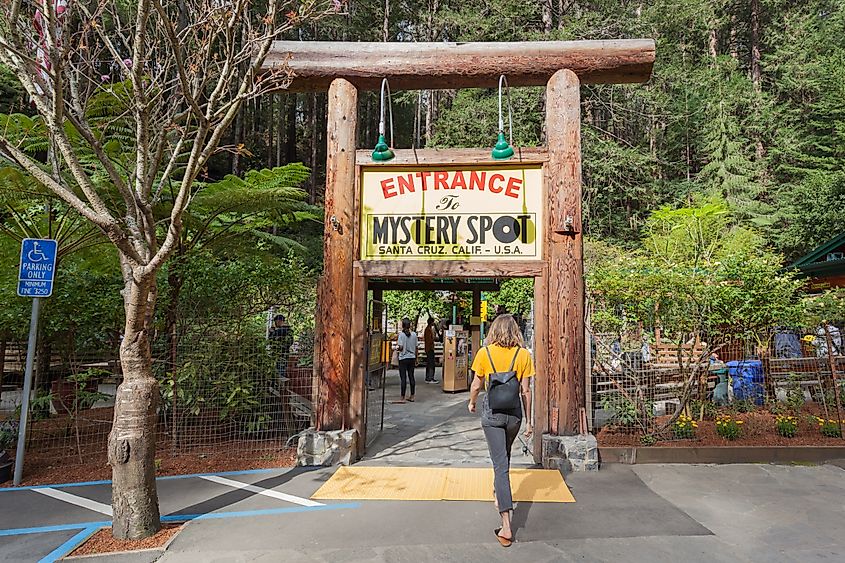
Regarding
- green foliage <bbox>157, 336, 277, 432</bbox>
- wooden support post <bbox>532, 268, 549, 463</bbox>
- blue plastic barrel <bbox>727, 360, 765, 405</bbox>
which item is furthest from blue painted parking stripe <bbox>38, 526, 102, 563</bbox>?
blue plastic barrel <bbox>727, 360, 765, 405</bbox>

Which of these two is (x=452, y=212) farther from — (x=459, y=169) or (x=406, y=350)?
(x=406, y=350)

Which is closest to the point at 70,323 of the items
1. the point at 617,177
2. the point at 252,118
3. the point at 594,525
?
the point at 594,525

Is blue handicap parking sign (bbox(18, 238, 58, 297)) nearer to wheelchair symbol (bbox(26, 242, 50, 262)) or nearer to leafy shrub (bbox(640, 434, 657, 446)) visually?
wheelchair symbol (bbox(26, 242, 50, 262))

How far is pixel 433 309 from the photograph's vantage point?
80.3 ft

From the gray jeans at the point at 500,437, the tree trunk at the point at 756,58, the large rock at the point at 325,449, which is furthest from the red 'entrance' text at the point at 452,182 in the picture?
the tree trunk at the point at 756,58

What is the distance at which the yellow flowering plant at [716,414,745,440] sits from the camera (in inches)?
284

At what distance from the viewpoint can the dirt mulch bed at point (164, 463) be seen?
6336mm

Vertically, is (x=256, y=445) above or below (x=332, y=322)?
below

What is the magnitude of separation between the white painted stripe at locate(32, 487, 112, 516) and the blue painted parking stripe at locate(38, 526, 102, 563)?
1.44ft

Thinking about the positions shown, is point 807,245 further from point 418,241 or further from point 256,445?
point 256,445

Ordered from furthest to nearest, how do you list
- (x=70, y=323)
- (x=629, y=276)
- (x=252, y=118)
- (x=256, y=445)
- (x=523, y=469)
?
(x=252, y=118) → (x=629, y=276) → (x=256, y=445) → (x=70, y=323) → (x=523, y=469)

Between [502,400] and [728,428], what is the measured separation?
15.1ft

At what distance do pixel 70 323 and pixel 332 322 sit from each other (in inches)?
140

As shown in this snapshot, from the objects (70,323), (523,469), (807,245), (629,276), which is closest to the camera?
(523,469)
